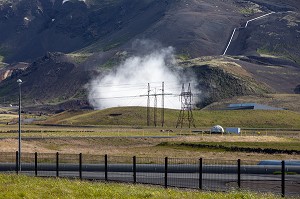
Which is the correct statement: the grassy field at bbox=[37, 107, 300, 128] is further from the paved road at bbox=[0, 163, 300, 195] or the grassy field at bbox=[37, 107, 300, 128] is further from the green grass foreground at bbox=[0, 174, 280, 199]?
the green grass foreground at bbox=[0, 174, 280, 199]

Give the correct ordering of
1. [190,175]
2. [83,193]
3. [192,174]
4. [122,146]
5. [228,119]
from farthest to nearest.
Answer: [228,119]
[122,146]
[192,174]
[190,175]
[83,193]

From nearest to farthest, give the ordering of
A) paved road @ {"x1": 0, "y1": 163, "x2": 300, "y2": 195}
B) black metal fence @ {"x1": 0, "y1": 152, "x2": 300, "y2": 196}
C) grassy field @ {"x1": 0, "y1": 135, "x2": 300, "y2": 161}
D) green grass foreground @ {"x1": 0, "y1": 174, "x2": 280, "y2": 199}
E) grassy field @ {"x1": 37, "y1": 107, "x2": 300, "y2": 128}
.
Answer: green grass foreground @ {"x1": 0, "y1": 174, "x2": 280, "y2": 199}, black metal fence @ {"x1": 0, "y1": 152, "x2": 300, "y2": 196}, paved road @ {"x1": 0, "y1": 163, "x2": 300, "y2": 195}, grassy field @ {"x1": 0, "y1": 135, "x2": 300, "y2": 161}, grassy field @ {"x1": 37, "y1": 107, "x2": 300, "y2": 128}

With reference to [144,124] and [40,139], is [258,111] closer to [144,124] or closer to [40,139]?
[144,124]

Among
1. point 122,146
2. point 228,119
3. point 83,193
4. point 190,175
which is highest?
point 83,193

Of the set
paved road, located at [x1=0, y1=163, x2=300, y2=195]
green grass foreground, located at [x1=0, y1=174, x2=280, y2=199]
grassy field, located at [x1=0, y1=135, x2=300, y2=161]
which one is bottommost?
grassy field, located at [x1=0, y1=135, x2=300, y2=161]

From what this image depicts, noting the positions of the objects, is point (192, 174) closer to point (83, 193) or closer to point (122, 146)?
point (83, 193)

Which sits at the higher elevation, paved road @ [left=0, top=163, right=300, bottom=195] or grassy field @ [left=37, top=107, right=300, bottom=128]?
paved road @ [left=0, top=163, right=300, bottom=195]

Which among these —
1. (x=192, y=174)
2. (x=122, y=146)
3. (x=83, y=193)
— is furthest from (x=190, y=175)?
(x=122, y=146)

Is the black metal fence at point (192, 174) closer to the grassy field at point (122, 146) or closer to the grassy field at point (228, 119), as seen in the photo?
the grassy field at point (122, 146)

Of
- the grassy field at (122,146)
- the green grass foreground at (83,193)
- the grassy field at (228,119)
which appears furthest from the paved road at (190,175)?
the grassy field at (228,119)

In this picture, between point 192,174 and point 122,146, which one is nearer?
point 192,174

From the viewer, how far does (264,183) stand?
134ft

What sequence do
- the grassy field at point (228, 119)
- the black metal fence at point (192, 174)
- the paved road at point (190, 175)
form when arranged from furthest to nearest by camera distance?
the grassy field at point (228, 119)
the paved road at point (190, 175)
the black metal fence at point (192, 174)

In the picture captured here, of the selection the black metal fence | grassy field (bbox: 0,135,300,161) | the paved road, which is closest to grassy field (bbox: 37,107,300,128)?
grassy field (bbox: 0,135,300,161)
